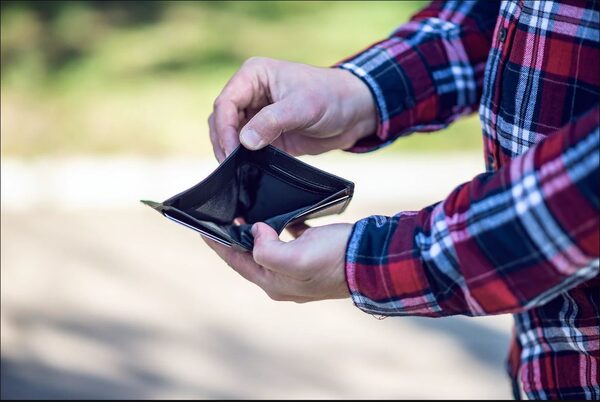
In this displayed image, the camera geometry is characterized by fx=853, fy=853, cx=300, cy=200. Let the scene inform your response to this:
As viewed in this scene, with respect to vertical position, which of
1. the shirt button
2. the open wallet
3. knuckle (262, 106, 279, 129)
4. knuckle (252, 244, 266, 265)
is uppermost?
the shirt button

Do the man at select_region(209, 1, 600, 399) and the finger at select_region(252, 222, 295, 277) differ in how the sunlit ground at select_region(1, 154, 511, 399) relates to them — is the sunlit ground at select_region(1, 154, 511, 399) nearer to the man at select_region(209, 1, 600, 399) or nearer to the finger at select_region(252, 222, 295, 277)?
the man at select_region(209, 1, 600, 399)

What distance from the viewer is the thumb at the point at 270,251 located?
1513 millimetres

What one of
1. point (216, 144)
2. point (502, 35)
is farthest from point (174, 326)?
point (502, 35)

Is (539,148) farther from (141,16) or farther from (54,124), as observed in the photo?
(141,16)

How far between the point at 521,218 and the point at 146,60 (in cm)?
474

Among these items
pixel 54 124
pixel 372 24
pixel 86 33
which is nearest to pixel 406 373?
pixel 54 124

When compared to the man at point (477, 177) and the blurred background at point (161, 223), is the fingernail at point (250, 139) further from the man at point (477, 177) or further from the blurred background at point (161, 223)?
the blurred background at point (161, 223)

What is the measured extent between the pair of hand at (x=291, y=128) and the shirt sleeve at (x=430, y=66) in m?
0.04

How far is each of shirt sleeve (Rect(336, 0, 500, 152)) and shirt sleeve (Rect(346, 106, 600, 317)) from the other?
53 centimetres

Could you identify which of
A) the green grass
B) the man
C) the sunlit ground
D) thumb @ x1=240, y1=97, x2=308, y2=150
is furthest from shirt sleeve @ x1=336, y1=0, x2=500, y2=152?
the green grass

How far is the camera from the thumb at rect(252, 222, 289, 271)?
151 centimetres

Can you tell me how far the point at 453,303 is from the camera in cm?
138

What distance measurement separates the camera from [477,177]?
134 centimetres

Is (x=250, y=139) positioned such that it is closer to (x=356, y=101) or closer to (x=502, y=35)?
(x=356, y=101)
